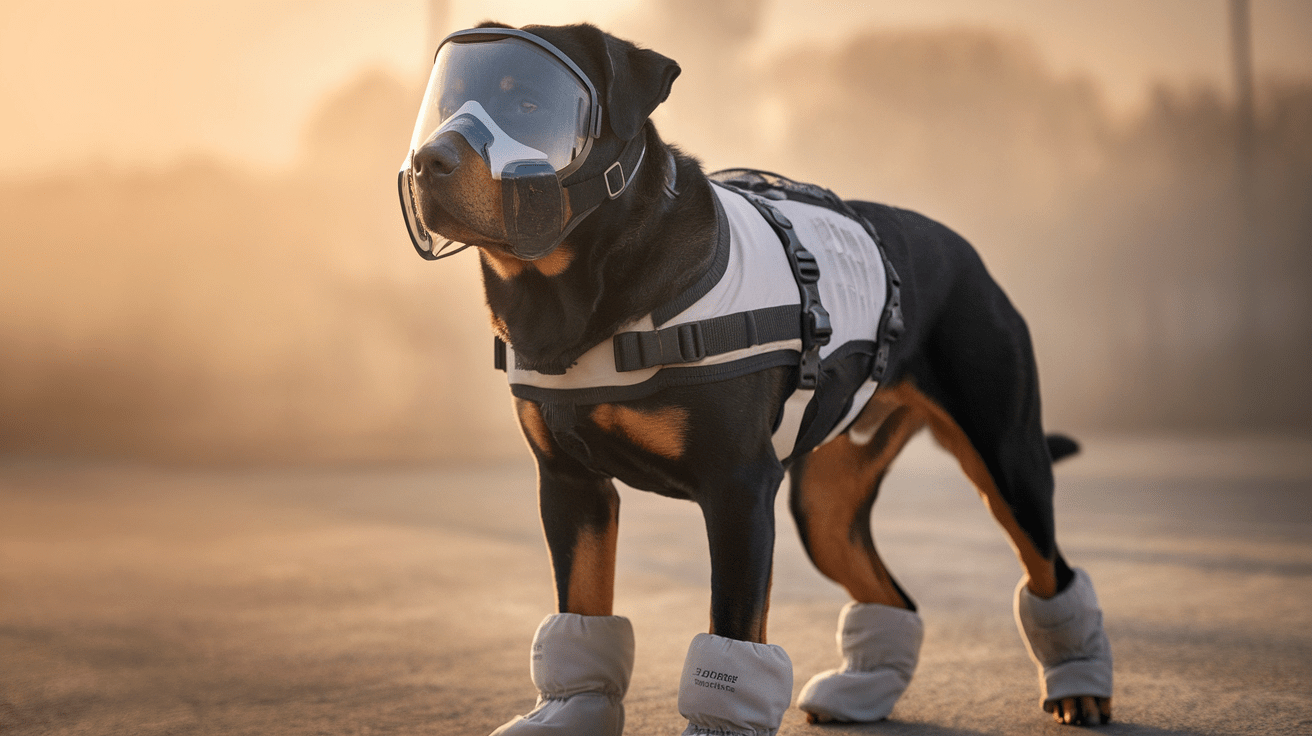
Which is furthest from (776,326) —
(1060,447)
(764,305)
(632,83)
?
(1060,447)

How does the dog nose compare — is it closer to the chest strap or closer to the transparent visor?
the transparent visor

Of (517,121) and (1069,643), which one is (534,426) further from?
(1069,643)

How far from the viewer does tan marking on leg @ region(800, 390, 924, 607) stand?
303cm

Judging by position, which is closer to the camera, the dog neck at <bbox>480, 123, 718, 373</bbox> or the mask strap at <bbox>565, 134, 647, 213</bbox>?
the mask strap at <bbox>565, 134, 647, 213</bbox>

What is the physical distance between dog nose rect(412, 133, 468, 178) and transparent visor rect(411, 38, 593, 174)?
0.17 feet

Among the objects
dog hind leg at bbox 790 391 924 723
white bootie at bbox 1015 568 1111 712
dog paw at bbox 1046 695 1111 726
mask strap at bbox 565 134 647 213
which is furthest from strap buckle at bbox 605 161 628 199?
dog paw at bbox 1046 695 1111 726

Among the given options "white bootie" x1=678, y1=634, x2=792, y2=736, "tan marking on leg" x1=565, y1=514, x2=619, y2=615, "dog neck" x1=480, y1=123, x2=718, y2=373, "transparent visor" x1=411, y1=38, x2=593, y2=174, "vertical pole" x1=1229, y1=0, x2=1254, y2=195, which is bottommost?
"white bootie" x1=678, y1=634, x2=792, y2=736

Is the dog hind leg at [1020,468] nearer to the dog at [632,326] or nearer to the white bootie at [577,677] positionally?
the dog at [632,326]

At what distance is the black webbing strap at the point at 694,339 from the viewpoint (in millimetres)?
2064

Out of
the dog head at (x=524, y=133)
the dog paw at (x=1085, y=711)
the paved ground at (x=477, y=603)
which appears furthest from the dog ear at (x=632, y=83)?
the dog paw at (x=1085, y=711)

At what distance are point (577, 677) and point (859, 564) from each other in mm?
1019

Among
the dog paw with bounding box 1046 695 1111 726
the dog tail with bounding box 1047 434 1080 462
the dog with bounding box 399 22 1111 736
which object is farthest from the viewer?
the dog tail with bounding box 1047 434 1080 462

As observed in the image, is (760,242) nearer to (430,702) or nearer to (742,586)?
(742,586)

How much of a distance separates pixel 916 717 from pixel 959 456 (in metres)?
0.69
